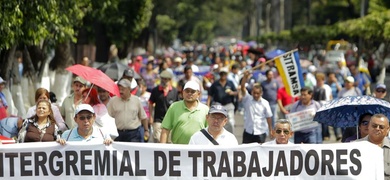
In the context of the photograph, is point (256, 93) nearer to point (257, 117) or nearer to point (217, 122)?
point (257, 117)

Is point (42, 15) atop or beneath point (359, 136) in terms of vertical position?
atop

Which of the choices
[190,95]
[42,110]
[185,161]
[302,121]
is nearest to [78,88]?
[190,95]

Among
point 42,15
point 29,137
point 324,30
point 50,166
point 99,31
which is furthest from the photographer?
point 324,30

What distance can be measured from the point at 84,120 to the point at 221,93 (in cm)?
850

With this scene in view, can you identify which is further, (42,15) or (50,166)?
(42,15)

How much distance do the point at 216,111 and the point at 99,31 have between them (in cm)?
2468

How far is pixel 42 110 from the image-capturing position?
1023 centimetres

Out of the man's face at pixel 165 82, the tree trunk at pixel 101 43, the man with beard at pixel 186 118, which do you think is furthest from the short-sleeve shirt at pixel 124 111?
the tree trunk at pixel 101 43

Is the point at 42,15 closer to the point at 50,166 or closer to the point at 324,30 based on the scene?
the point at 50,166

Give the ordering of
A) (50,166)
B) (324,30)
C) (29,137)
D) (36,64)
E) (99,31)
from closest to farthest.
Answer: (50,166), (29,137), (36,64), (99,31), (324,30)

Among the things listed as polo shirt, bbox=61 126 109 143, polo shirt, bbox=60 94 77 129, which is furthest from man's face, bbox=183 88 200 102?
polo shirt, bbox=60 94 77 129

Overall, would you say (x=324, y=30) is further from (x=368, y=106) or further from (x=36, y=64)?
(x=368, y=106)

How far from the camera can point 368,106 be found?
10.7m

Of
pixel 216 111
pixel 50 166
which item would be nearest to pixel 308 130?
pixel 216 111
